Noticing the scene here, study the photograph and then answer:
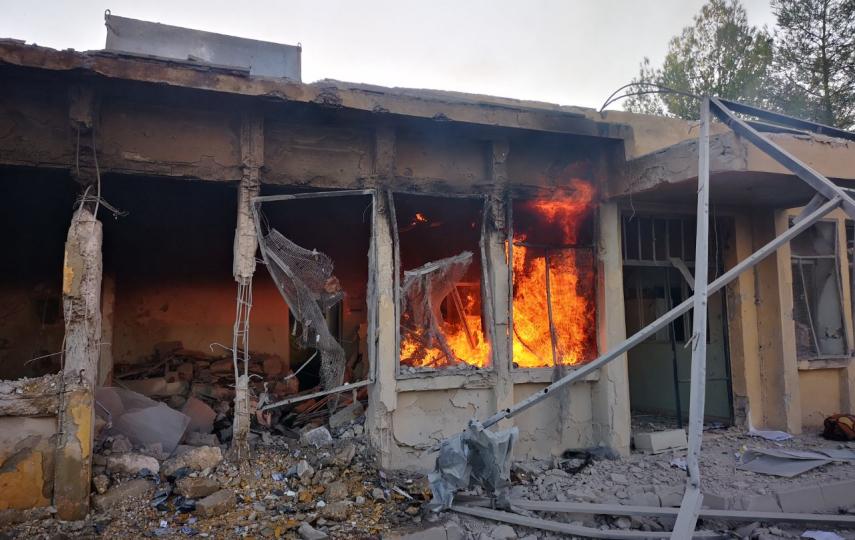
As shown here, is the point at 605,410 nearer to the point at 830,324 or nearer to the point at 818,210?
the point at 818,210

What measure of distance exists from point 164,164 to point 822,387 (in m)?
9.94

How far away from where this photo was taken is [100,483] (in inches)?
203

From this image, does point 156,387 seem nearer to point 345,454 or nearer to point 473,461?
point 345,454

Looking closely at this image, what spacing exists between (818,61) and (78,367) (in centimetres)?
1747

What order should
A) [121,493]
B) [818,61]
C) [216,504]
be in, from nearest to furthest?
[216,504]
[121,493]
[818,61]

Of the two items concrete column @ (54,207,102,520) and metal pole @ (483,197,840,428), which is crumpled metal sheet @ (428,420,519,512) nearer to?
metal pole @ (483,197,840,428)

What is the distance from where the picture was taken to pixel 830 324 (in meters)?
8.80

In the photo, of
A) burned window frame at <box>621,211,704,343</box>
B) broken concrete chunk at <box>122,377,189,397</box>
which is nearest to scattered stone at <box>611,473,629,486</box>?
burned window frame at <box>621,211,704,343</box>

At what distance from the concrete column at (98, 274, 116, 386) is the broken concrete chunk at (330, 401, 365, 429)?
381 centimetres

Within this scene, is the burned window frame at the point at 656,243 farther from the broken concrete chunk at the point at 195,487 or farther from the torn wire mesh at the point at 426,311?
the broken concrete chunk at the point at 195,487

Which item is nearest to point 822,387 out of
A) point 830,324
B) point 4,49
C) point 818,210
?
point 830,324

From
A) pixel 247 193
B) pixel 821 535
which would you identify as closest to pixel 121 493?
pixel 247 193

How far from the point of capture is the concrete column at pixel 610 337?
23.4ft

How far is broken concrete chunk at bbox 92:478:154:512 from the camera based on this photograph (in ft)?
16.6
